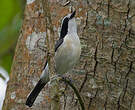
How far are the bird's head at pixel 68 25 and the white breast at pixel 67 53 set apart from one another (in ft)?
0.22

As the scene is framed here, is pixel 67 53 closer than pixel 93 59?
No

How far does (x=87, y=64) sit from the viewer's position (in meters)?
3.59

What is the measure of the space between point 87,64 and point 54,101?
1.55 metres

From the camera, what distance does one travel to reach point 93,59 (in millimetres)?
3582


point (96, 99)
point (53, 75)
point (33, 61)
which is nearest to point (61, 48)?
point (33, 61)

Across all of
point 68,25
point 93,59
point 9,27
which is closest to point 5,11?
point 9,27

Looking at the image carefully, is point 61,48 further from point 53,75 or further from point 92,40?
point 53,75

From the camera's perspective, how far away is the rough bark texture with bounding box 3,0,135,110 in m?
3.52

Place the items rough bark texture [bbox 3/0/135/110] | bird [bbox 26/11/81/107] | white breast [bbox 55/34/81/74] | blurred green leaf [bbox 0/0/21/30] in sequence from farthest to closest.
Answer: white breast [bbox 55/34/81/74] → bird [bbox 26/11/81/107] → rough bark texture [bbox 3/0/135/110] → blurred green leaf [bbox 0/0/21/30]

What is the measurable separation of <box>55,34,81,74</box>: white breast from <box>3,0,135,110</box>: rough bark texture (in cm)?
13

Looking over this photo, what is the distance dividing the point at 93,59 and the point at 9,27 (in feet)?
3.14

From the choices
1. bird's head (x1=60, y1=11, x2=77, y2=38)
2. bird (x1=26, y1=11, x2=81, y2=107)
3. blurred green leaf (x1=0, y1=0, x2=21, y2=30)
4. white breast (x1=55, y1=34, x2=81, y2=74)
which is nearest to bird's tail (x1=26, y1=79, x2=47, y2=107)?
bird (x1=26, y1=11, x2=81, y2=107)

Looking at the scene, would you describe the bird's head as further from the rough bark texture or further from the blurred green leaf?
the blurred green leaf

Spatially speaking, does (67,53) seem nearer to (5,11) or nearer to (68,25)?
(68,25)
